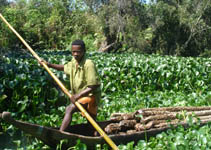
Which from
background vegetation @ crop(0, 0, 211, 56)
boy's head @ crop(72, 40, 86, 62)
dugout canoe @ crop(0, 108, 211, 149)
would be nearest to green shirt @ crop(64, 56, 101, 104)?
boy's head @ crop(72, 40, 86, 62)

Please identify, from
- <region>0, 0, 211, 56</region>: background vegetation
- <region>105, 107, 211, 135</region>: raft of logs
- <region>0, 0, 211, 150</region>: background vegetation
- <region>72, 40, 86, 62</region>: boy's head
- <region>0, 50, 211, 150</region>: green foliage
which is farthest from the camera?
<region>0, 0, 211, 56</region>: background vegetation

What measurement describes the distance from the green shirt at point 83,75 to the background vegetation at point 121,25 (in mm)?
12470

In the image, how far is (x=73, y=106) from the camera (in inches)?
154

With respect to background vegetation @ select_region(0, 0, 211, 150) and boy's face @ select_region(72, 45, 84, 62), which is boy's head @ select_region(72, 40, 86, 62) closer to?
boy's face @ select_region(72, 45, 84, 62)

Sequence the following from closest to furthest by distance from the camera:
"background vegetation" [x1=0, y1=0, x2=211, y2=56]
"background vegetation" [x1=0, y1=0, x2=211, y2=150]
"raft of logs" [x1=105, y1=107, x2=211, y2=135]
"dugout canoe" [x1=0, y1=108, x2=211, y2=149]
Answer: "dugout canoe" [x1=0, y1=108, x2=211, y2=149] → "raft of logs" [x1=105, y1=107, x2=211, y2=135] → "background vegetation" [x1=0, y1=0, x2=211, y2=150] → "background vegetation" [x1=0, y1=0, x2=211, y2=56]

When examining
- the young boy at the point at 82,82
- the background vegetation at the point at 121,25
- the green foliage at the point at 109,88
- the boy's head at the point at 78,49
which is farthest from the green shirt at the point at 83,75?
the background vegetation at the point at 121,25

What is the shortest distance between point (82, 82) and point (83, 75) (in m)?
0.10

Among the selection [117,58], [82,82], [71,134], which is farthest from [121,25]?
[71,134]

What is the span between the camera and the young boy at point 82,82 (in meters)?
3.87

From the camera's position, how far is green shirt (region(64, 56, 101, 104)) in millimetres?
3889

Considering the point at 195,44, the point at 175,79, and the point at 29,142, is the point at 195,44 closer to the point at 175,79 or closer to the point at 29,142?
the point at 175,79

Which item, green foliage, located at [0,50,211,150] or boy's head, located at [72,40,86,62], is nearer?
boy's head, located at [72,40,86,62]

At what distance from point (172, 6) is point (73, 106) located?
17.9 m

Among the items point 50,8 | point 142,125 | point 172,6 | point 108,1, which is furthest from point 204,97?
point 50,8
